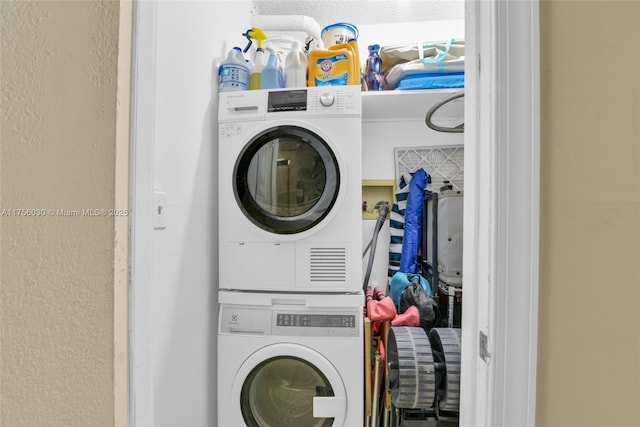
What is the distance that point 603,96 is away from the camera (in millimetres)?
553

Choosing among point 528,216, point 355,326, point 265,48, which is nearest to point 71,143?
point 528,216

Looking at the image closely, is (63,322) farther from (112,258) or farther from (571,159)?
(571,159)

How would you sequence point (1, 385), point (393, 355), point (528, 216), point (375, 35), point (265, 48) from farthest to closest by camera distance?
point (375, 35), point (265, 48), point (393, 355), point (528, 216), point (1, 385)

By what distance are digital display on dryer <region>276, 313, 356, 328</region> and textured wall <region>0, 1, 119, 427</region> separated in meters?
0.86

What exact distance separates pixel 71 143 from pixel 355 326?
3.80 ft

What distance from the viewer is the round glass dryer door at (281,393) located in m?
1.36

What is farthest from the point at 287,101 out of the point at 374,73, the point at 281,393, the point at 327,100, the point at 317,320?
the point at 281,393

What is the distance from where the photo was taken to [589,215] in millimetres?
566

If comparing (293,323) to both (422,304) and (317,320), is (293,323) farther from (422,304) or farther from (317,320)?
(422,304)

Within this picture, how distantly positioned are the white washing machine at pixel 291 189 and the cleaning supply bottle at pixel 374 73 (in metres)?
0.47

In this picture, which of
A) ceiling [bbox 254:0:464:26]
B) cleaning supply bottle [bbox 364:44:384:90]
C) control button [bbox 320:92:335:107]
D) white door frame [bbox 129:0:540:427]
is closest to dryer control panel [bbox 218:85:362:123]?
control button [bbox 320:92:335:107]

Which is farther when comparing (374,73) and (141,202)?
(374,73)

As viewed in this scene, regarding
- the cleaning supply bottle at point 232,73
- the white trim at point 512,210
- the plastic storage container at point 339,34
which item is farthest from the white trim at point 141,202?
the plastic storage container at point 339,34

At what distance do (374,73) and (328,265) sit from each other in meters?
1.13
